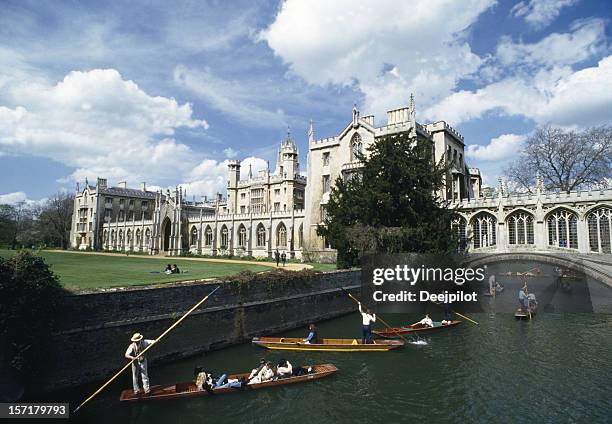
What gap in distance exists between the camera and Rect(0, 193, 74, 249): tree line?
218 ft

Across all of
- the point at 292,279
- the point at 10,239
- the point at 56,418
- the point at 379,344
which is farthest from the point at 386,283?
the point at 10,239

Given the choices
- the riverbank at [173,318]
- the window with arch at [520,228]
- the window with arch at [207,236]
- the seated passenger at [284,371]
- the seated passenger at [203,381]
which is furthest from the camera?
the window with arch at [207,236]

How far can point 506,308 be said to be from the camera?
26.7 m

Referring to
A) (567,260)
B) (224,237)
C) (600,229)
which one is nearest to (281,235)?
(224,237)

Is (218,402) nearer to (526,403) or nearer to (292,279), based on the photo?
(526,403)

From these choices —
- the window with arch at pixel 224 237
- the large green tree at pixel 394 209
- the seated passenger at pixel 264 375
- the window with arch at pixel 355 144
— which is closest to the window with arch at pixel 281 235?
the window with arch at pixel 224 237

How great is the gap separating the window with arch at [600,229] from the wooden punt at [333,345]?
73.4ft

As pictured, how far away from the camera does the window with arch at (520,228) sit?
33.7 m

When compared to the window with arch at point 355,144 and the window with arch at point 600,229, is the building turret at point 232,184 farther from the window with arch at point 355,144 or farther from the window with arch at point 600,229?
the window with arch at point 600,229

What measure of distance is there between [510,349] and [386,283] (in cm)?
1111

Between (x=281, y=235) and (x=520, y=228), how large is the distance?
1101 inches

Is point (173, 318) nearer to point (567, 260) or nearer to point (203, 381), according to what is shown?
point (203, 381)

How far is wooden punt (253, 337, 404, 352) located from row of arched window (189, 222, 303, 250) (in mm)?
30991

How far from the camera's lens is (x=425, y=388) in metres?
12.9
